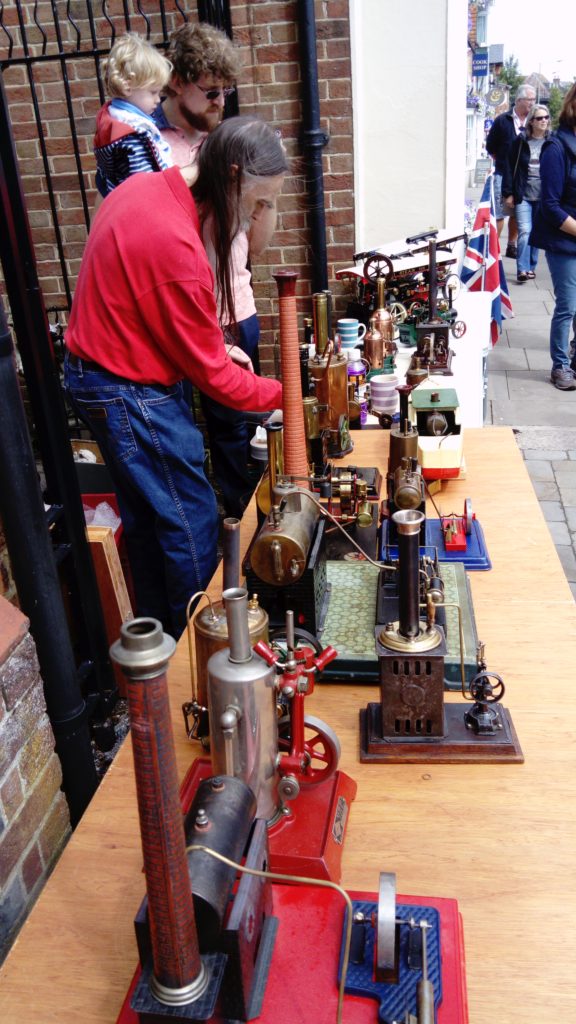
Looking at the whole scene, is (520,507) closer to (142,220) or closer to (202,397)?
(142,220)

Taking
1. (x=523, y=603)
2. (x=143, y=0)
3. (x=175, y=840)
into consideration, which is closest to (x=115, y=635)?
(x=523, y=603)

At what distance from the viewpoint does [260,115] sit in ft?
14.0

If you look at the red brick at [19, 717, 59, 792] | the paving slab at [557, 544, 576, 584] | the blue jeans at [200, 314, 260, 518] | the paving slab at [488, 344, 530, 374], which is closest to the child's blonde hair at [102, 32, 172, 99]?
the blue jeans at [200, 314, 260, 518]

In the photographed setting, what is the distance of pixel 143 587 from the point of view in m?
2.90

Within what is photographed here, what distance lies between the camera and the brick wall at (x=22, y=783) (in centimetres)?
154

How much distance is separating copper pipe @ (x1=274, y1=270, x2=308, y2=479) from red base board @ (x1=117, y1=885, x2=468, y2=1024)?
3.19ft

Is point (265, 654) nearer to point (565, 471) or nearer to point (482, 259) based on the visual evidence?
point (565, 471)

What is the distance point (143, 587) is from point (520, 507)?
1.29m

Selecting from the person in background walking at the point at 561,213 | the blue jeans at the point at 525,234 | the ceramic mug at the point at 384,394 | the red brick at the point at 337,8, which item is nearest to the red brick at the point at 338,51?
the red brick at the point at 337,8

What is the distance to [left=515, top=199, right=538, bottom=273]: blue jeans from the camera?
947 cm

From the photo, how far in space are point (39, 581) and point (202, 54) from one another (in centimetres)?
213

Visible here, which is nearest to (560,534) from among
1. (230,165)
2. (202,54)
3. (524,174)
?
(202,54)

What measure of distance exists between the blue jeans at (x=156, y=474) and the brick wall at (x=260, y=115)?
234cm

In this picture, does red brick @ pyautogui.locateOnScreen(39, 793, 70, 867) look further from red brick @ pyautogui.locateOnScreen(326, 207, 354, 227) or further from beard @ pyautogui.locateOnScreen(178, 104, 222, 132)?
red brick @ pyautogui.locateOnScreen(326, 207, 354, 227)
